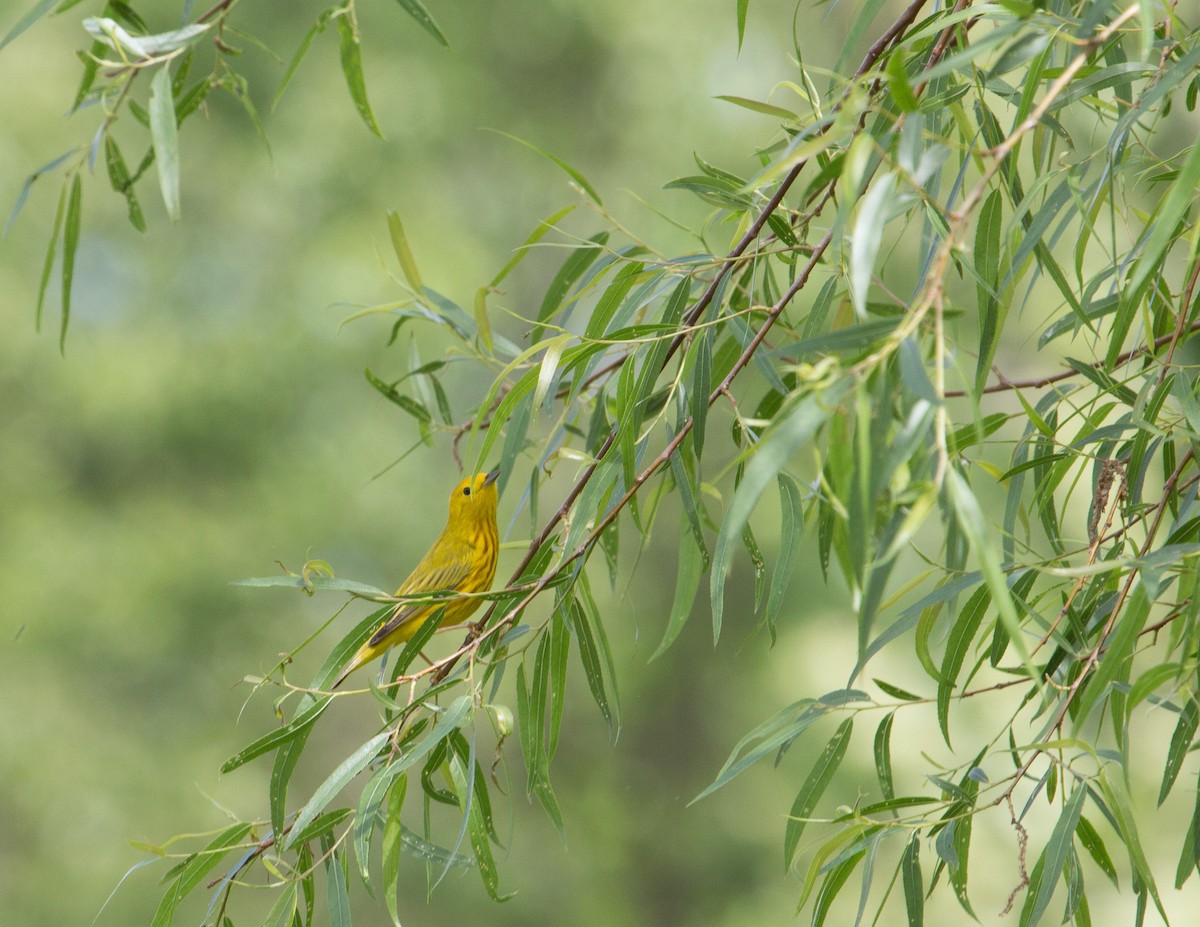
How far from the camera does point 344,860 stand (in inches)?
52.2

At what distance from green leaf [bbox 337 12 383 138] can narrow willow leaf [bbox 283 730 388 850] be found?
0.72 metres

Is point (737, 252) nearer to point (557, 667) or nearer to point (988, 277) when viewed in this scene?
point (988, 277)

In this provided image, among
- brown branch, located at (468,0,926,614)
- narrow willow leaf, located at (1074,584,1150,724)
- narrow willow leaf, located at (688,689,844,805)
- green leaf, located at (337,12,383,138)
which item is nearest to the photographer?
narrow willow leaf, located at (1074,584,1150,724)

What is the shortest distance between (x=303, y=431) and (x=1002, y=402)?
3437 millimetres

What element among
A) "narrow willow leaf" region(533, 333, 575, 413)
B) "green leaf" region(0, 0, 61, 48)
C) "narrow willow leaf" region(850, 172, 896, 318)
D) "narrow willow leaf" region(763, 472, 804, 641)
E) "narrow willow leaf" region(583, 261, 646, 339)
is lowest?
"narrow willow leaf" region(763, 472, 804, 641)

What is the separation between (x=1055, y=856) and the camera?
1.18 m

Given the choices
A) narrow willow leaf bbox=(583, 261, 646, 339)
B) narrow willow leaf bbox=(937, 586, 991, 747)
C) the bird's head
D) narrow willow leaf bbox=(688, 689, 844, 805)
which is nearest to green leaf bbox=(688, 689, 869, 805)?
narrow willow leaf bbox=(688, 689, 844, 805)

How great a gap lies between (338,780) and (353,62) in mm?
869

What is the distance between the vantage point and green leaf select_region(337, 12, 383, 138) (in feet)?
4.93

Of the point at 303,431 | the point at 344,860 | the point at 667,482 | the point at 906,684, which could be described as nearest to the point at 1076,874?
the point at 667,482

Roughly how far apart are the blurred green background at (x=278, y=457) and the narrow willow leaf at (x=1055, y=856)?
15.2ft

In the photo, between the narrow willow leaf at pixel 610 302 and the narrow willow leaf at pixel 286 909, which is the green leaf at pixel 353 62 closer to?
the narrow willow leaf at pixel 610 302

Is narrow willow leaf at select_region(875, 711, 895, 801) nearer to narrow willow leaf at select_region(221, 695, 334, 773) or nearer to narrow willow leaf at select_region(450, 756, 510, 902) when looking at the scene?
narrow willow leaf at select_region(450, 756, 510, 902)

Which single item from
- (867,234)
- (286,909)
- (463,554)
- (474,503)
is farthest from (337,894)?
(474,503)
